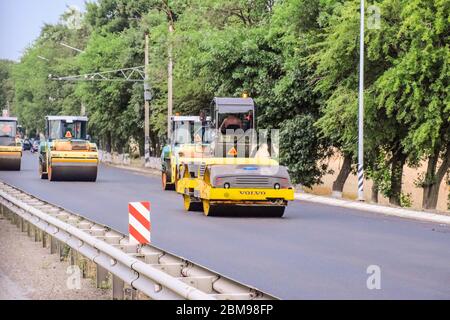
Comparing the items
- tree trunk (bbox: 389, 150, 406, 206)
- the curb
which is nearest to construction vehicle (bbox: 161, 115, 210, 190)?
the curb

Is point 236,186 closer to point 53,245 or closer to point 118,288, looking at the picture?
point 53,245

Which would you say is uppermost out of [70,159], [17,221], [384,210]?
[70,159]

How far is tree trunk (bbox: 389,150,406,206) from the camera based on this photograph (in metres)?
42.0

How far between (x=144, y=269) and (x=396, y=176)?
3251cm

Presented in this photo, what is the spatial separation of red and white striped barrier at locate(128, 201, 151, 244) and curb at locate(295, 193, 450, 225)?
1292 centimetres

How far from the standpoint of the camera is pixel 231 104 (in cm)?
3619

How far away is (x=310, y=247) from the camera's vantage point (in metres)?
→ 19.2

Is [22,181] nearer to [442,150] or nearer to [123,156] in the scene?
[442,150]

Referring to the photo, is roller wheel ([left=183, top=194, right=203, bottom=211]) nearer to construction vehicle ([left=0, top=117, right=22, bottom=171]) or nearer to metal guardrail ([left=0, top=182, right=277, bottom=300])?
metal guardrail ([left=0, top=182, right=277, bottom=300])

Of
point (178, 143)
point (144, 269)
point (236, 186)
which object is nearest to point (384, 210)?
point (236, 186)

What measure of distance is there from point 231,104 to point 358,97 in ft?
15.6

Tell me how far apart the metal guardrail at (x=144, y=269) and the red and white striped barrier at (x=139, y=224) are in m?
0.17

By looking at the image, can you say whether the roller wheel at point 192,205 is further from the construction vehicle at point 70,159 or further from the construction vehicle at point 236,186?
the construction vehicle at point 70,159

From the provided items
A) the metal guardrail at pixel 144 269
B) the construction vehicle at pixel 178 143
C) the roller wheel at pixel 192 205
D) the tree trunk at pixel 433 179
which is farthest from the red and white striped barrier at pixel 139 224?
the tree trunk at pixel 433 179
